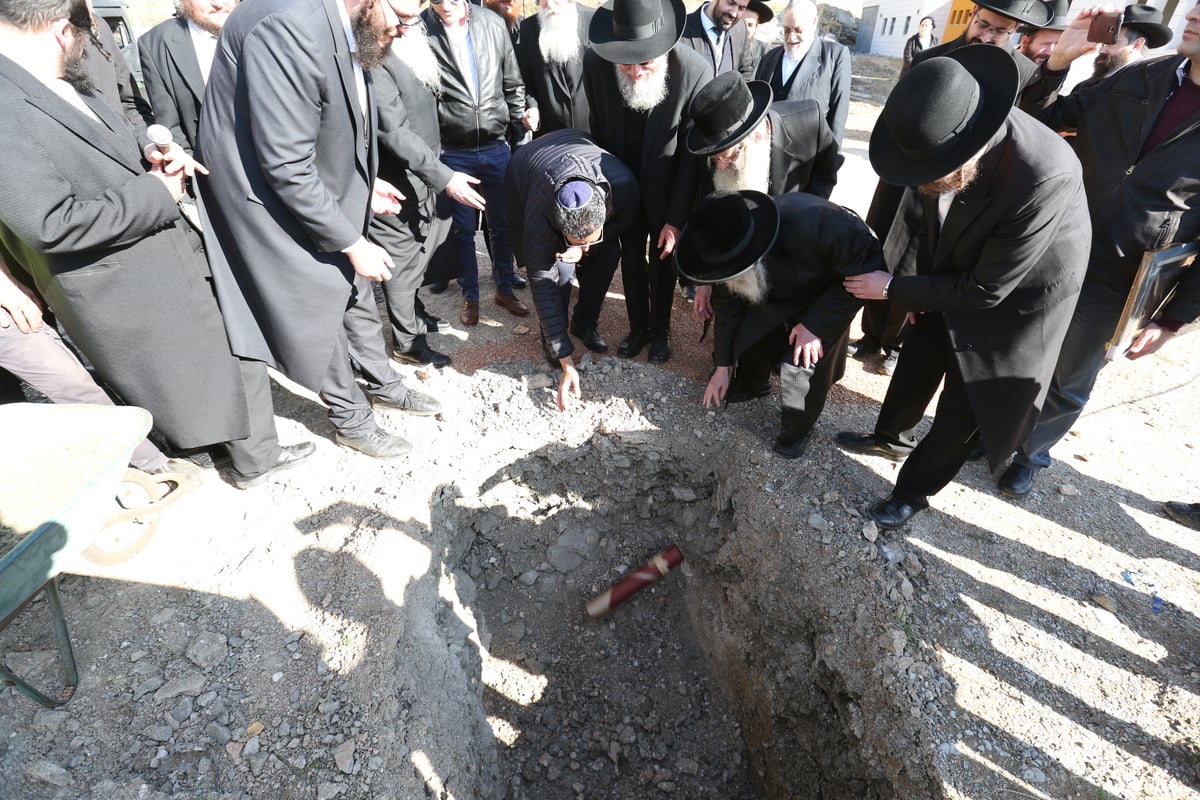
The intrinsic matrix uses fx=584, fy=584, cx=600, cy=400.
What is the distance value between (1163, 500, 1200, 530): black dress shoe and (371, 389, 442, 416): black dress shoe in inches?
161

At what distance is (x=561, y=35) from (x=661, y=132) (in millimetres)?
1048

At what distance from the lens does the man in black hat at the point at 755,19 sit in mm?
4422

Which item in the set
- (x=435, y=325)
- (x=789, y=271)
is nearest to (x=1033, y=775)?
(x=789, y=271)

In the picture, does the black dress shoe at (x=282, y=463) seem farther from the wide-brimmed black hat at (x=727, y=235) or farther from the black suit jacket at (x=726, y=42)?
the black suit jacket at (x=726, y=42)

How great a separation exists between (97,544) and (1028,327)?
13.5 ft

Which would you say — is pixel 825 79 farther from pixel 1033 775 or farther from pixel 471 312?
pixel 1033 775

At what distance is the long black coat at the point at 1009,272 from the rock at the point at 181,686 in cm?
328

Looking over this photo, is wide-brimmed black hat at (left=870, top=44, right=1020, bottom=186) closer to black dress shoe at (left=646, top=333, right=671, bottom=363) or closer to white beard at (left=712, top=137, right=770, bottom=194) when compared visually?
white beard at (left=712, top=137, right=770, bottom=194)

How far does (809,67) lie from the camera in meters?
4.16

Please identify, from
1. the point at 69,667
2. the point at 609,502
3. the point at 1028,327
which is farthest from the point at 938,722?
the point at 69,667

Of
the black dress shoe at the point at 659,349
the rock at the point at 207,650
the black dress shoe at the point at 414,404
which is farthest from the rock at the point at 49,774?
the black dress shoe at the point at 659,349

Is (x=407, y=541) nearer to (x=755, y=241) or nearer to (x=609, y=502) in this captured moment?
(x=609, y=502)

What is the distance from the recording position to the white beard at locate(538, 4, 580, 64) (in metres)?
3.62

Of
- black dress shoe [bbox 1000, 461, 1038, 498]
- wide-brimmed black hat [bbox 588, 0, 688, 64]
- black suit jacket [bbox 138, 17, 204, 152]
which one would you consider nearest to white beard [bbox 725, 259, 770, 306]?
wide-brimmed black hat [bbox 588, 0, 688, 64]
